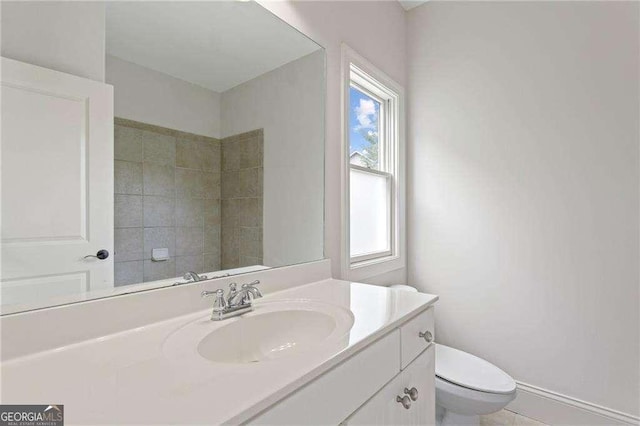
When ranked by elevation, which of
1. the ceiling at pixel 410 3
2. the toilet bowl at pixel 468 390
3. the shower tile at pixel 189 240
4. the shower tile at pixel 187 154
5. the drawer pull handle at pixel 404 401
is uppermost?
the ceiling at pixel 410 3

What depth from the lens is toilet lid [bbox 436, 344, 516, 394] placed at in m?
1.32

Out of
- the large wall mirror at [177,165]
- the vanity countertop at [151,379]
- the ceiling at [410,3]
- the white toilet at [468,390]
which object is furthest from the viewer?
the ceiling at [410,3]

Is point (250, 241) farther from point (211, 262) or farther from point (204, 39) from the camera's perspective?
point (204, 39)

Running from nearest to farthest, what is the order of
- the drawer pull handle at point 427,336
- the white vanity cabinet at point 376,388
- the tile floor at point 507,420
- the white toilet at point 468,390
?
→ 1. the white vanity cabinet at point 376,388
2. the drawer pull handle at point 427,336
3. the white toilet at point 468,390
4. the tile floor at point 507,420

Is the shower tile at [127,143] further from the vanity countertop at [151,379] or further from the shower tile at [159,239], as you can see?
the vanity countertop at [151,379]

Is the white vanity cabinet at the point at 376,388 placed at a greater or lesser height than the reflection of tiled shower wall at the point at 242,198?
lesser

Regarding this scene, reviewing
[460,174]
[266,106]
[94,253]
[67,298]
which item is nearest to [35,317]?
[67,298]

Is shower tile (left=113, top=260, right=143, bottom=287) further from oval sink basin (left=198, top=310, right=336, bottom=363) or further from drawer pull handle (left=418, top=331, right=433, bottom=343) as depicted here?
drawer pull handle (left=418, top=331, right=433, bottom=343)

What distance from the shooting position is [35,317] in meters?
0.68

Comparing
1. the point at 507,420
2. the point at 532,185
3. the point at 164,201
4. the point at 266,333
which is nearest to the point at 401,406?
the point at 266,333

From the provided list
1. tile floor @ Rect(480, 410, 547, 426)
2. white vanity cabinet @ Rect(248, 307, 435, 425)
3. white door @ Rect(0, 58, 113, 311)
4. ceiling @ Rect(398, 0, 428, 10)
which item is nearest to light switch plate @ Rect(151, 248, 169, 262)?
white door @ Rect(0, 58, 113, 311)

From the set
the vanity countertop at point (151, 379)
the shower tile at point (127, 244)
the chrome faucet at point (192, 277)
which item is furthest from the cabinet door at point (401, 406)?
the shower tile at point (127, 244)

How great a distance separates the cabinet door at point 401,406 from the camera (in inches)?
30.7

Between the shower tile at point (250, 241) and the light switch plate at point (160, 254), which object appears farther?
the shower tile at point (250, 241)
